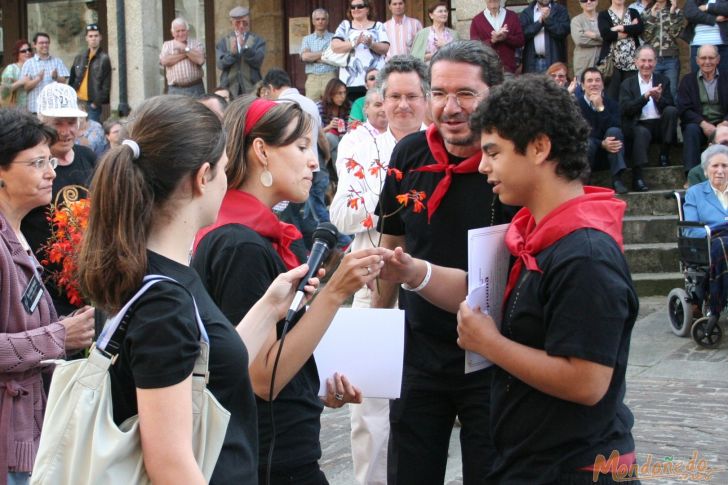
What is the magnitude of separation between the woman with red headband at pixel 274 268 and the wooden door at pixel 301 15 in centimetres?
1470

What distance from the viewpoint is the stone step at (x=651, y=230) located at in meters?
11.5

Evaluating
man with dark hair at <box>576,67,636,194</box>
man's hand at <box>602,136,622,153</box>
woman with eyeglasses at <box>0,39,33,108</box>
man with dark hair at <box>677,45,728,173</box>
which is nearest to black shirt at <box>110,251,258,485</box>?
man with dark hair at <box>576,67,636,194</box>

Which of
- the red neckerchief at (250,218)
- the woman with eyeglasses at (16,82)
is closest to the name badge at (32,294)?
the red neckerchief at (250,218)

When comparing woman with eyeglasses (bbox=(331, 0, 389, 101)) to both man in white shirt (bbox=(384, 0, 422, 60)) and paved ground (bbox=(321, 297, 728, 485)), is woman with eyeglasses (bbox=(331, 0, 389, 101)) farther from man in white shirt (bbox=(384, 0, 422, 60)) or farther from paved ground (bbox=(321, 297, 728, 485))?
paved ground (bbox=(321, 297, 728, 485))

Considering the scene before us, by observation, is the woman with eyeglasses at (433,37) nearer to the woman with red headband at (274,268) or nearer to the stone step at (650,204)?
the stone step at (650,204)

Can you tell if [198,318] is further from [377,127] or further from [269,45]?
[269,45]

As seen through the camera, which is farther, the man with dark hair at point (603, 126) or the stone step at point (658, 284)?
the man with dark hair at point (603, 126)

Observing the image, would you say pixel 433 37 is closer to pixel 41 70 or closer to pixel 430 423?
pixel 41 70

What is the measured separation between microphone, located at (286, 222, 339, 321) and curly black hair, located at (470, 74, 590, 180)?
2.02ft

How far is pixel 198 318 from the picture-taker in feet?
7.35

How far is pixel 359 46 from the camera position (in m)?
13.2

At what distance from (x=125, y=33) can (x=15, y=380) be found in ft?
42.1

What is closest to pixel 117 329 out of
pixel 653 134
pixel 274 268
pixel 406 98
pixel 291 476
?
pixel 274 268

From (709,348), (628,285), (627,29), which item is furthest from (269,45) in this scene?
(628,285)
